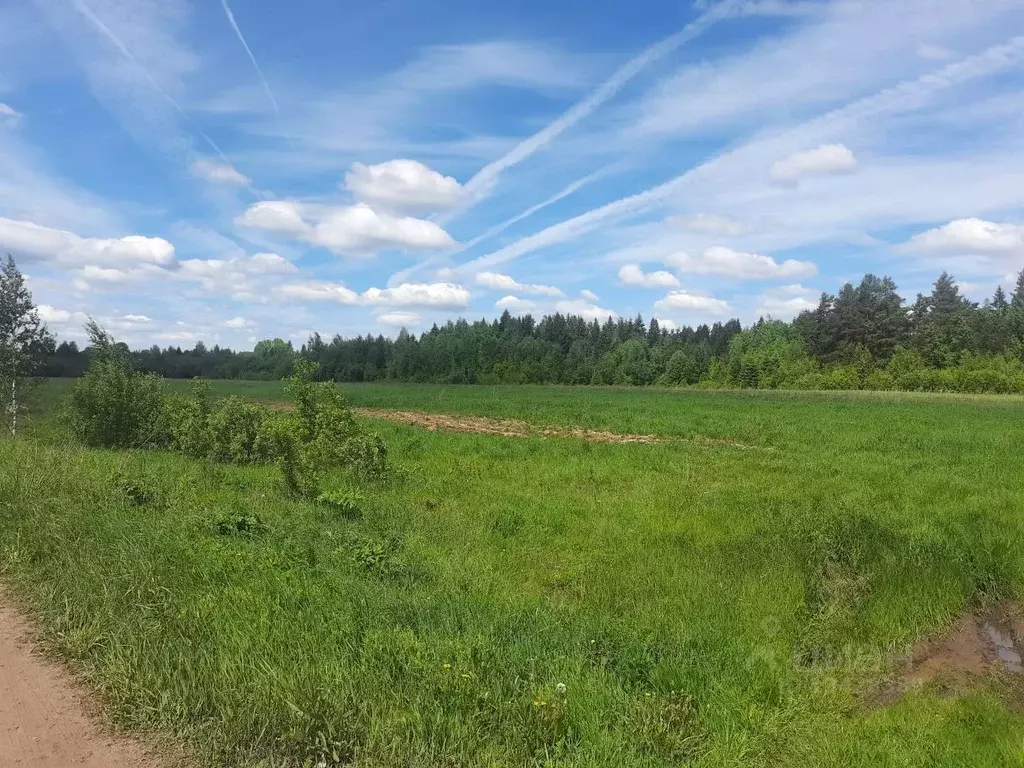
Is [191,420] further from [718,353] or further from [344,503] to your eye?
[718,353]

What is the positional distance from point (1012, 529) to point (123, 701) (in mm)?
11173

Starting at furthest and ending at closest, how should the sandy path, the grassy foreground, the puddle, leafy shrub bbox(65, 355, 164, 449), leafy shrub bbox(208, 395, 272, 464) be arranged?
1. leafy shrub bbox(65, 355, 164, 449)
2. leafy shrub bbox(208, 395, 272, 464)
3. the puddle
4. the grassy foreground
5. the sandy path

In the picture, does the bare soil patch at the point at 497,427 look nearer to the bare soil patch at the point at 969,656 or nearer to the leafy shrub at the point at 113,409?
the leafy shrub at the point at 113,409

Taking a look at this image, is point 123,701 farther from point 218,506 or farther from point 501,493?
point 501,493

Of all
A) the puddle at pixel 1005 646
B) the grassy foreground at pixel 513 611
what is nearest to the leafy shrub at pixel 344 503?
the grassy foreground at pixel 513 611

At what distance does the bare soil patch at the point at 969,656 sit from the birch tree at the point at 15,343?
71.4ft

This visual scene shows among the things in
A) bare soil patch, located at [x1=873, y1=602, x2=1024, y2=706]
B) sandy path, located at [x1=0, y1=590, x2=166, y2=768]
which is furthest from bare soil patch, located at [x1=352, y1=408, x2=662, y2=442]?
sandy path, located at [x1=0, y1=590, x2=166, y2=768]

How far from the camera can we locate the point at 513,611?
6270mm

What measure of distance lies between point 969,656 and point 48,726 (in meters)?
7.57

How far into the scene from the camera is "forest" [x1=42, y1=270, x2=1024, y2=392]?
79250 millimetres

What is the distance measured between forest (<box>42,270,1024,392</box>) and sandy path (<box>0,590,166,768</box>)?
58358 millimetres

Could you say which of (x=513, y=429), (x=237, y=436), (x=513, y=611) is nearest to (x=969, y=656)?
(x=513, y=611)

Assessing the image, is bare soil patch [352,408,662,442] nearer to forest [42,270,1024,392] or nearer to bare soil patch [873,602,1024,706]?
bare soil patch [873,602,1024,706]

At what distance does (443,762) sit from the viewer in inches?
147
